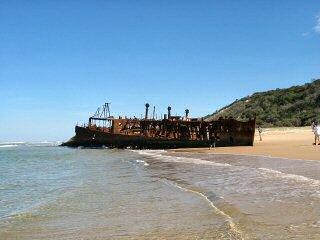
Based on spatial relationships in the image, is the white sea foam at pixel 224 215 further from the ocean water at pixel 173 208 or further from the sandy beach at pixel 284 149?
the sandy beach at pixel 284 149

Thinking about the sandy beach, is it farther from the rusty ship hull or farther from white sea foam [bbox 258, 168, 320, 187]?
white sea foam [bbox 258, 168, 320, 187]

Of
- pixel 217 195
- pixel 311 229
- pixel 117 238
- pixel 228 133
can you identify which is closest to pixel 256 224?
pixel 311 229

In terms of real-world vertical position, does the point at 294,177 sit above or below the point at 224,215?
above

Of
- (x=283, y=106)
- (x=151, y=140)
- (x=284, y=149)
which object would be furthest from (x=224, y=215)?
(x=283, y=106)

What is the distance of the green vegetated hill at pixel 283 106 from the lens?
184ft

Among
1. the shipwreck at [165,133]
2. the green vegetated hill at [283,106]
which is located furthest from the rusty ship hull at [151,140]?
the green vegetated hill at [283,106]

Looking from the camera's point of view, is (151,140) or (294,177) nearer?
(294,177)

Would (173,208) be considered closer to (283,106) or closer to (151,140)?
(151,140)

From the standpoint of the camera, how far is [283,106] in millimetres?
63812

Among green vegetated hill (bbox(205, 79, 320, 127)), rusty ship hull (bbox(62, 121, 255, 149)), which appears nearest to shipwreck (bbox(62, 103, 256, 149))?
rusty ship hull (bbox(62, 121, 255, 149))

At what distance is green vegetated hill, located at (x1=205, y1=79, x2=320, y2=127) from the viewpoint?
184 ft

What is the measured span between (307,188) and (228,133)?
2381cm

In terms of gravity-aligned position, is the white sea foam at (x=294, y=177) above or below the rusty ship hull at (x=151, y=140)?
below

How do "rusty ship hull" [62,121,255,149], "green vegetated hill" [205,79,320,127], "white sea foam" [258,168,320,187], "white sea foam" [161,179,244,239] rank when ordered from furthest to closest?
1. "green vegetated hill" [205,79,320,127]
2. "rusty ship hull" [62,121,255,149]
3. "white sea foam" [258,168,320,187]
4. "white sea foam" [161,179,244,239]
